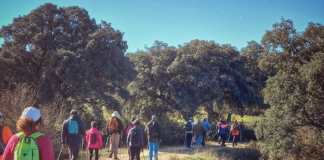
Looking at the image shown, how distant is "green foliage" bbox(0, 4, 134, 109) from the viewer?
55.3 feet

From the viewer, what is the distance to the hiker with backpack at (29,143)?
10.5 ft

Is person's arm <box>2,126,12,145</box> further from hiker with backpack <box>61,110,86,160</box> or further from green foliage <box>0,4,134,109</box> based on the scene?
green foliage <box>0,4,134,109</box>

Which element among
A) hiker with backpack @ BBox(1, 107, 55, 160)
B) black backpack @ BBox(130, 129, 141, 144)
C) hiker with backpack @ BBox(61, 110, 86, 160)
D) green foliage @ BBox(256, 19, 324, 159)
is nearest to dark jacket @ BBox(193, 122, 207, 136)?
green foliage @ BBox(256, 19, 324, 159)

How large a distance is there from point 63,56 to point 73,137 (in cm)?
1024

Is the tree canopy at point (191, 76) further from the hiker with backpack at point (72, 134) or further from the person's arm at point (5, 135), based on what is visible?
the person's arm at point (5, 135)

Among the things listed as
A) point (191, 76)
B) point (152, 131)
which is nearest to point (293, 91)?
point (191, 76)

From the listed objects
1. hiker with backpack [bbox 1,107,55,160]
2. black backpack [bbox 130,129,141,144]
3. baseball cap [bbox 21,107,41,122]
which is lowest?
black backpack [bbox 130,129,141,144]

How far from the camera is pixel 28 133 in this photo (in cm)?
334

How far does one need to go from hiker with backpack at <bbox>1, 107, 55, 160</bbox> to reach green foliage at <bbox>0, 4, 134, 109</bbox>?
13659 mm

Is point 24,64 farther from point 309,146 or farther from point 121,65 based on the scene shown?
point 309,146

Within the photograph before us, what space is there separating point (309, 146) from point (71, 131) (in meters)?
14.4

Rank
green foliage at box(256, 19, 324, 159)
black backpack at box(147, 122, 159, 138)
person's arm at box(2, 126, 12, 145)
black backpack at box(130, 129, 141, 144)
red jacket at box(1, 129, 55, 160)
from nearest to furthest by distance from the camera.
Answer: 1. red jacket at box(1, 129, 55, 160)
2. person's arm at box(2, 126, 12, 145)
3. black backpack at box(130, 129, 141, 144)
4. black backpack at box(147, 122, 159, 138)
5. green foliage at box(256, 19, 324, 159)

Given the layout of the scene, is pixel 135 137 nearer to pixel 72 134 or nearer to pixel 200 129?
pixel 72 134

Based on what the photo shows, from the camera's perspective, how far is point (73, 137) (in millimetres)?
7590
